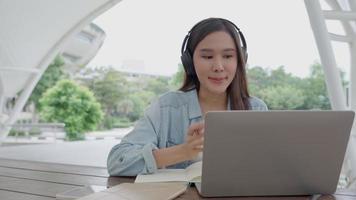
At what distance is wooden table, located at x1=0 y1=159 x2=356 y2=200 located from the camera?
2.98ft

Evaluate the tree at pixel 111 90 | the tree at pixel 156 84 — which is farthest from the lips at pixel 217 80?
the tree at pixel 111 90

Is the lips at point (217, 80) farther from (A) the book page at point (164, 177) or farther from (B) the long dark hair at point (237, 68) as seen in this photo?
(A) the book page at point (164, 177)

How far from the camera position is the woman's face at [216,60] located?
1.25 meters

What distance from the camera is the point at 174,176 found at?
3.33 ft

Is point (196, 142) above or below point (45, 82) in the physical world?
below

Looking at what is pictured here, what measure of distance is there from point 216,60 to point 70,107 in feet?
42.7

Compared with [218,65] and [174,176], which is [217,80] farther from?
[174,176]

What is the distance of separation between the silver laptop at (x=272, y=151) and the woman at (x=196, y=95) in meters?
0.33

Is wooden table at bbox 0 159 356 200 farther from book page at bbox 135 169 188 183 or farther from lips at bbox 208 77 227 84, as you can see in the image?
lips at bbox 208 77 227 84

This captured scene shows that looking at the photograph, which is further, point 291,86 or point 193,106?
point 291,86

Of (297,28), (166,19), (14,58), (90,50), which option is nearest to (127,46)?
(166,19)

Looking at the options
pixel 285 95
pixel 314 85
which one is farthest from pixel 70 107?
pixel 314 85

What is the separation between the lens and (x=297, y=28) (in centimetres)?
930

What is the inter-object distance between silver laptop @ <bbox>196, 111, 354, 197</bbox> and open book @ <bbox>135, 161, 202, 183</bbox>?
0.47 feet
